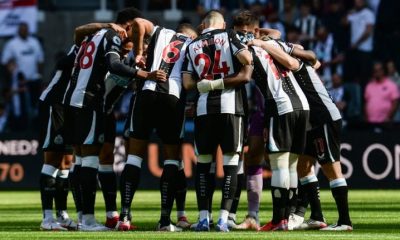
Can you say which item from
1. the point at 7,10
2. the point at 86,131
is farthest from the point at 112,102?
the point at 7,10

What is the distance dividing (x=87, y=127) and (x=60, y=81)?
1.00 metres

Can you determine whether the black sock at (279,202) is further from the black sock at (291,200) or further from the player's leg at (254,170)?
the player's leg at (254,170)

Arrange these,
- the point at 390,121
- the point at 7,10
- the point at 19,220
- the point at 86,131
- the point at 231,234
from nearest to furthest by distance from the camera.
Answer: the point at 231,234 → the point at 86,131 → the point at 19,220 → the point at 390,121 → the point at 7,10

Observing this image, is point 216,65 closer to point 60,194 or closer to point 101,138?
point 101,138

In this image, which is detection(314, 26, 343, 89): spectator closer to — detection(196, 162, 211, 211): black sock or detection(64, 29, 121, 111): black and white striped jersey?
detection(64, 29, 121, 111): black and white striped jersey

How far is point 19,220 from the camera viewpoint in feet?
51.0

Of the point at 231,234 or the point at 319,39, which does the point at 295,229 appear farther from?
the point at 319,39

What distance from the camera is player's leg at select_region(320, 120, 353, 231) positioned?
1325cm

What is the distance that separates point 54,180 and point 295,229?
9.29 feet

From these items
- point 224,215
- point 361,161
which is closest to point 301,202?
point 224,215

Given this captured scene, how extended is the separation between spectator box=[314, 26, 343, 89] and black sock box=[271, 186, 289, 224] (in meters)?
11.6

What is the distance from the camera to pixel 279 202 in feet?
43.2

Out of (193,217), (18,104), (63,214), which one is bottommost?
(18,104)

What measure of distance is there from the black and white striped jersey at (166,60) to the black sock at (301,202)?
1.83 metres
